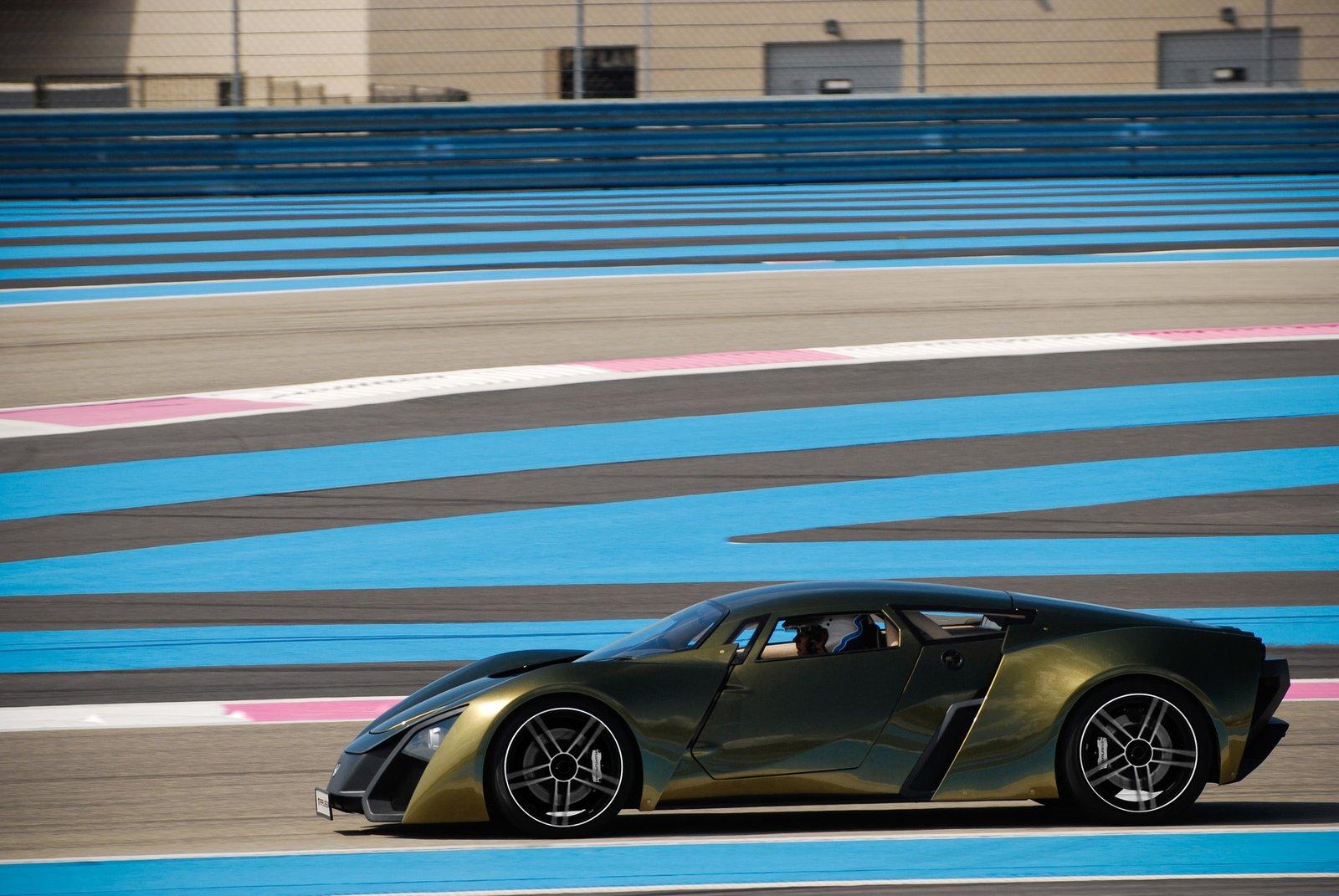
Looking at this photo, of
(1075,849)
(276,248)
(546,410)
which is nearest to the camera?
(1075,849)

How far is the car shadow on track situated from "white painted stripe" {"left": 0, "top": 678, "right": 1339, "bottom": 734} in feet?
4.04

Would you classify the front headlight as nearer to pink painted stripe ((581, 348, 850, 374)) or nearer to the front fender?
the front fender

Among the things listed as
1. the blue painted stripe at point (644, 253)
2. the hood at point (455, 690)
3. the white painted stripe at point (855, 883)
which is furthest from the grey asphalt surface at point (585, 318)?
the white painted stripe at point (855, 883)

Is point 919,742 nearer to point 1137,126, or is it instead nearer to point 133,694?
point 133,694

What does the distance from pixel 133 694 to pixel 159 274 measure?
36.9 ft

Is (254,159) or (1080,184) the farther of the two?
(1080,184)

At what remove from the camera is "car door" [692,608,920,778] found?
18.0 ft

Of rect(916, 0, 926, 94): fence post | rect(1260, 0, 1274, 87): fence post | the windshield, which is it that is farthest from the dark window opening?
the windshield

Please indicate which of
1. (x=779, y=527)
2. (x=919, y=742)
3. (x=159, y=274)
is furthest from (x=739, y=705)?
(x=159, y=274)

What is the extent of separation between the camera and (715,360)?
1379 cm

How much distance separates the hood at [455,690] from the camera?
18.3ft

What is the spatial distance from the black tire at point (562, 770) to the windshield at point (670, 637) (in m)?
0.25

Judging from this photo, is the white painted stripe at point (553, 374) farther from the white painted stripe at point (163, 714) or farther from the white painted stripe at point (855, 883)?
the white painted stripe at point (855, 883)

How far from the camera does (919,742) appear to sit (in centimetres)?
555
